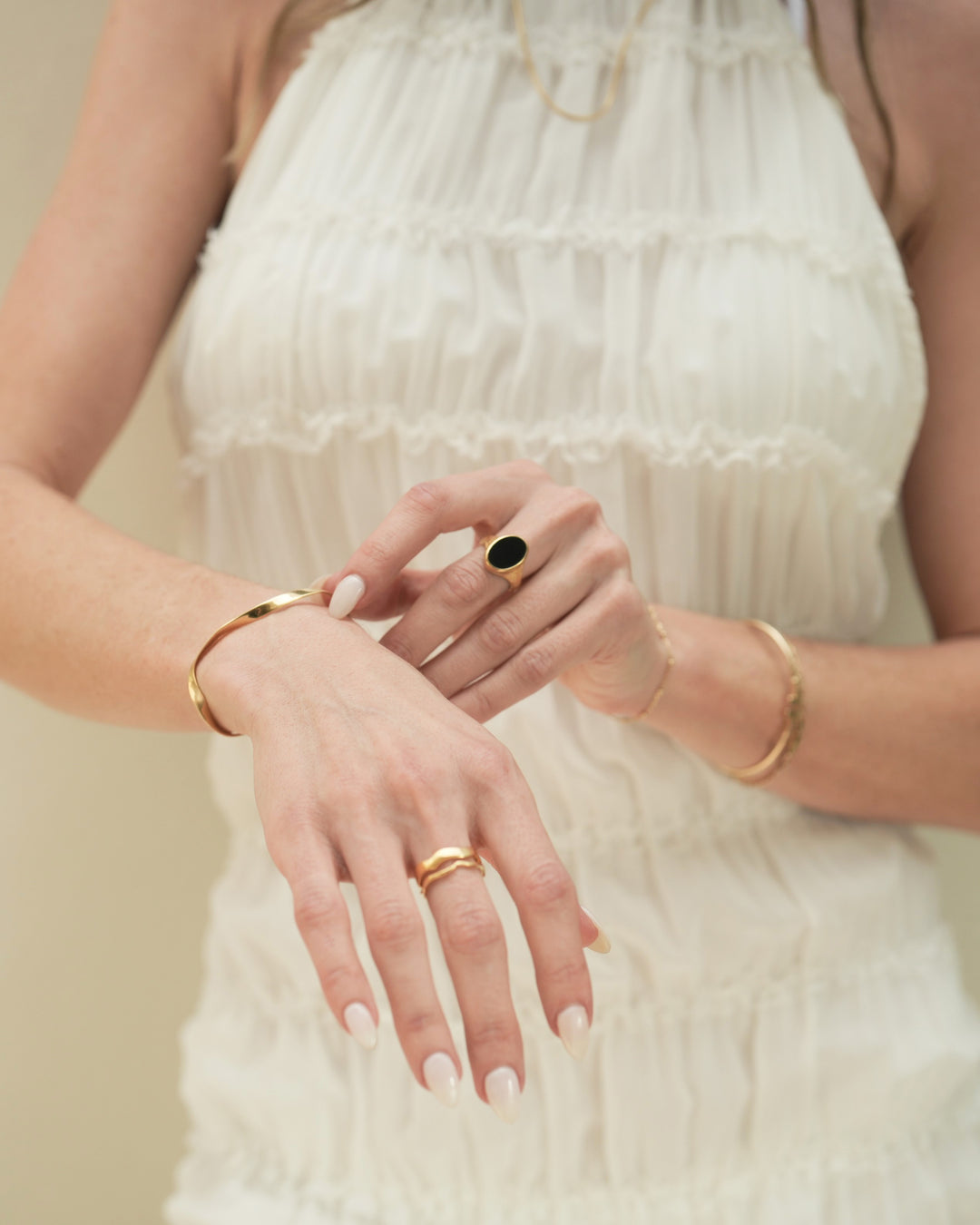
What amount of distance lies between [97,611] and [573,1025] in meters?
0.35

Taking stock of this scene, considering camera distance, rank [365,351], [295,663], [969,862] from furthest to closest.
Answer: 1. [969,862]
2. [365,351]
3. [295,663]

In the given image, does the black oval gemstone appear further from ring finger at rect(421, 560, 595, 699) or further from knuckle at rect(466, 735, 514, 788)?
knuckle at rect(466, 735, 514, 788)

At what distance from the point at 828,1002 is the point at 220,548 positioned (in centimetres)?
56

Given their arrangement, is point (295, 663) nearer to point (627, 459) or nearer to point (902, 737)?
point (627, 459)

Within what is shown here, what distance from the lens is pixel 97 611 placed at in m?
0.61

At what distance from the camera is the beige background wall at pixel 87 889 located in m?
1.04

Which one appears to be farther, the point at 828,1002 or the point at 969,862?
the point at 969,862

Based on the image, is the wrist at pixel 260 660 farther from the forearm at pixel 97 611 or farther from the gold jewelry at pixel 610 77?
the gold jewelry at pixel 610 77

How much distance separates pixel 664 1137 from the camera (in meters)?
0.75

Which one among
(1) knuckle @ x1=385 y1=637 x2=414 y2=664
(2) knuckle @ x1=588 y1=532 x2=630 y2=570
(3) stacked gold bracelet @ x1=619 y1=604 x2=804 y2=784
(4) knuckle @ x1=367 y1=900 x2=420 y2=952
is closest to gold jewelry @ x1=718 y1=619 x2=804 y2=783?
(3) stacked gold bracelet @ x1=619 y1=604 x2=804 y2=784

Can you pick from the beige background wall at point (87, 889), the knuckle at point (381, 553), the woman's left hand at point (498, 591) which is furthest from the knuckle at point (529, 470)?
the beige background wall at point (87, 889)

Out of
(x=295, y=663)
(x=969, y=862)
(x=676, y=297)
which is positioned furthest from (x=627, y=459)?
(x=969, y=862)

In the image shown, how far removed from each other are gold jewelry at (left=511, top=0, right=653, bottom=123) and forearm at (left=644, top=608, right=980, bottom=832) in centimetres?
38

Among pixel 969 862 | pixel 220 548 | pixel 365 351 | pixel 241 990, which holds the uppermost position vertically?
pixel 365 351
